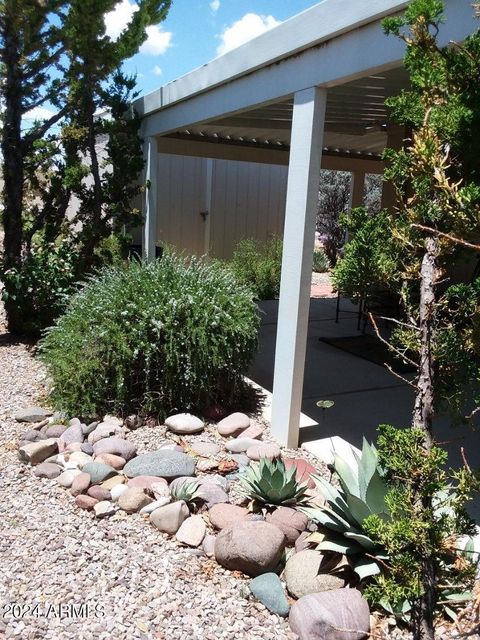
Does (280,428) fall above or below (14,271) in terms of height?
below

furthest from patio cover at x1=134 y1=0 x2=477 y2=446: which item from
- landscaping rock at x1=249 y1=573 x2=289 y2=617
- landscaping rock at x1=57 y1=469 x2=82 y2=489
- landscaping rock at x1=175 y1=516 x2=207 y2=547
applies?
landscaping rock at x1=249 y1=573 x2=289 y2=617

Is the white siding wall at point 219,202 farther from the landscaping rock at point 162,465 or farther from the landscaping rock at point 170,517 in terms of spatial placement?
the landscaping rock at point 170,517

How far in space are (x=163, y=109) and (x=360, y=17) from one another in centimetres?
399

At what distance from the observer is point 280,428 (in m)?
4.41

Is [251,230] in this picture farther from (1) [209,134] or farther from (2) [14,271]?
(2) [14,271]

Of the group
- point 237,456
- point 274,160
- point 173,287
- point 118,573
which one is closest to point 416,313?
point 118,573

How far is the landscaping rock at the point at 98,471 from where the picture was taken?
3.68 metres

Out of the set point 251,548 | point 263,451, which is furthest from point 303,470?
point 251,548

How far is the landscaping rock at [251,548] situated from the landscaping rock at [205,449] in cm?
119

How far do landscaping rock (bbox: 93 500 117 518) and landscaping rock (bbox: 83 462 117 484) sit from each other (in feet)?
0.96

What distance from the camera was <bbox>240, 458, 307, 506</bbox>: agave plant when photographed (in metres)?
3.30

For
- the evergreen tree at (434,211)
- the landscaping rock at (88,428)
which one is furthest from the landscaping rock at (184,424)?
the evergreen tree at (434,211)

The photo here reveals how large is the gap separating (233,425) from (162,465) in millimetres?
869

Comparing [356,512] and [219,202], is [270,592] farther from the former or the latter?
[219,202]
